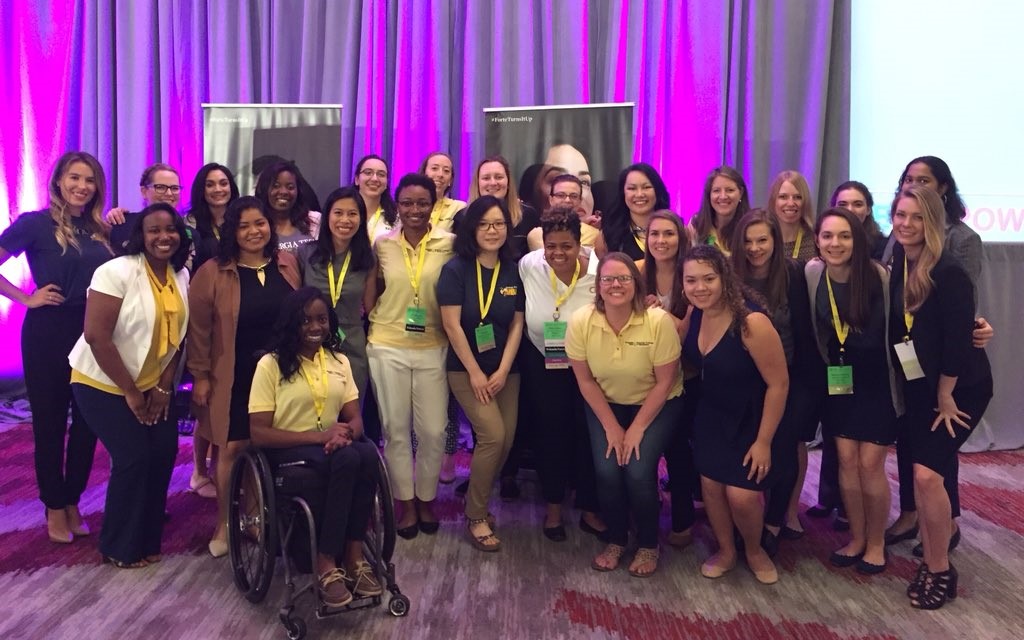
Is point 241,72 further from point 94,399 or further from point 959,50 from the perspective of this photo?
point 959,50

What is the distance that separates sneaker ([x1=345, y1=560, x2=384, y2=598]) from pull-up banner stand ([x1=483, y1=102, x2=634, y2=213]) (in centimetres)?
271

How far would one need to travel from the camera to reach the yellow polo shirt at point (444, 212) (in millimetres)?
3382

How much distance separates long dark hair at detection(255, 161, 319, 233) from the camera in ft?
10.5

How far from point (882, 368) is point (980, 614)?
2.85ft

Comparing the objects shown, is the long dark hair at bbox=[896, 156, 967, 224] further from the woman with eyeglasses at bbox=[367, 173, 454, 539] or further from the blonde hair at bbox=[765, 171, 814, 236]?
the woman with eyeglasses at bbox=[367, 173, 454, 539]

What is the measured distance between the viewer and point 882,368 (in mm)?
2654

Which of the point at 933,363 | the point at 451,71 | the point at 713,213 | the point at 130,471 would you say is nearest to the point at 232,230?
the point at 130,471

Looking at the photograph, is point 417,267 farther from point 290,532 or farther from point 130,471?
point 130,471

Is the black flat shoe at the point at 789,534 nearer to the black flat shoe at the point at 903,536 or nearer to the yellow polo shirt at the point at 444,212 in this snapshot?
the black flat shoe at the point at 903,536

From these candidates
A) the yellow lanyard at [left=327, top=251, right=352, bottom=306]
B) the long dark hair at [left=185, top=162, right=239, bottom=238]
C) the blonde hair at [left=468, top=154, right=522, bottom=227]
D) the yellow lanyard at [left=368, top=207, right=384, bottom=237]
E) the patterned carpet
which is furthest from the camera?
the blonde hair at [left=468, top=154, right=522, bottom=227]

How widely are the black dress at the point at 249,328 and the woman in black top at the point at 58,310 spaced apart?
0.71 metres

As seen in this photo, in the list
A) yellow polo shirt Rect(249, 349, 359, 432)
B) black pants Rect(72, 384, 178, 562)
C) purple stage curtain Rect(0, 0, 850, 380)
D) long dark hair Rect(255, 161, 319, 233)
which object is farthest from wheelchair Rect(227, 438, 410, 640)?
purple stage curtain Rect(0, 0, 850, 380)

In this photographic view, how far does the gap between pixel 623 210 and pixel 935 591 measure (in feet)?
6.33

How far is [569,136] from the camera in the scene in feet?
15.1
